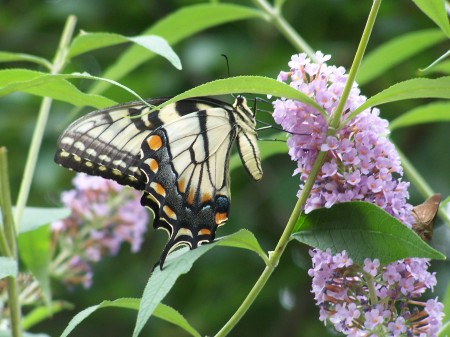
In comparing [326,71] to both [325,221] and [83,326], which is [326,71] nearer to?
[325,221]

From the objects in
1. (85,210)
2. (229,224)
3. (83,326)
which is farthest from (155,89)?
(83,326)

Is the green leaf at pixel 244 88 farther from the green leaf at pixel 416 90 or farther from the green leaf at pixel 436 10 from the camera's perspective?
the green leaf at pixel 436 10

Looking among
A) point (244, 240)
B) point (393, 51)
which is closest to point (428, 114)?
point (393, 51)

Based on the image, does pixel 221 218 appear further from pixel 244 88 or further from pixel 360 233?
pixel 244 88

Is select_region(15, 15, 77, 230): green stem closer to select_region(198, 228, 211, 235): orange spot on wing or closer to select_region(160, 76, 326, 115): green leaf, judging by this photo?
select_region(198, 228, 211, 235): orange spot on wing

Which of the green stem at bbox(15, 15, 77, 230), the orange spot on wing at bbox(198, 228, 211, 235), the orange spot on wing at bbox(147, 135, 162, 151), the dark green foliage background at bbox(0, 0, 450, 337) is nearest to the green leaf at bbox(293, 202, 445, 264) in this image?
the orange spot on wing at bbox(198, 228, 211, 235)
